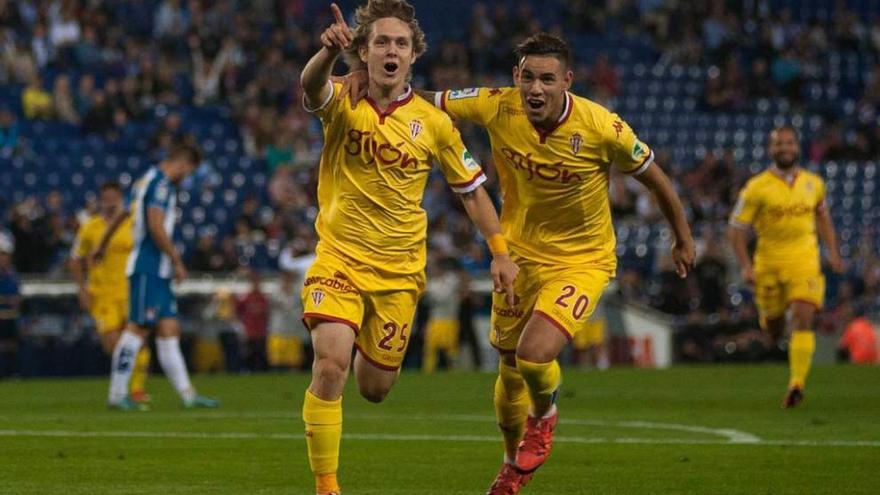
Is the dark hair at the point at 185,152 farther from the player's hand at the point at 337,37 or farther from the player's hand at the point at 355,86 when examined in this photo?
the player's hand at the point at 337,37

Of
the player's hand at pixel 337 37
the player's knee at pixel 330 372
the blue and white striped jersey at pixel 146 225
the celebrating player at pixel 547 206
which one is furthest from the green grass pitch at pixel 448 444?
the player's hand at pixel 337 37

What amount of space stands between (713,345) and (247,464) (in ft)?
59.3

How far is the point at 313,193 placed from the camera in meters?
30.0

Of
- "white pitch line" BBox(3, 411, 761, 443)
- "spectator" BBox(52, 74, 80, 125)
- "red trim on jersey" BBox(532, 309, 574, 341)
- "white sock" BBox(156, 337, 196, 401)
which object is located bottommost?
"white pitch line" BBox(3, 411, 761, 443)

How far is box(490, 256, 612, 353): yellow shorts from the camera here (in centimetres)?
959

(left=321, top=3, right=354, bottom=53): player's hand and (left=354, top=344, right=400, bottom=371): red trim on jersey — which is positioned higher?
(left=321, top=3, right=354, bottom=53): player's hand

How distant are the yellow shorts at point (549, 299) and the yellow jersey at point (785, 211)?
7280mm

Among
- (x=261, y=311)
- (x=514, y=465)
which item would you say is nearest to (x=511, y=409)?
(x=514, y=465)

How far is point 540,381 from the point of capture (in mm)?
9414

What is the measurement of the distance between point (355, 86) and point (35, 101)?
22.0 m

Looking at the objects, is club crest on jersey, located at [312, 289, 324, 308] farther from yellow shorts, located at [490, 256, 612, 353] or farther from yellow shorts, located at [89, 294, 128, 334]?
yellow shorts, located at [89, 294, 128, 334]

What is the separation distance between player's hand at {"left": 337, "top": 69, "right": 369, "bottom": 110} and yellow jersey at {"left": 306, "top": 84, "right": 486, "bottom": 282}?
3 cm

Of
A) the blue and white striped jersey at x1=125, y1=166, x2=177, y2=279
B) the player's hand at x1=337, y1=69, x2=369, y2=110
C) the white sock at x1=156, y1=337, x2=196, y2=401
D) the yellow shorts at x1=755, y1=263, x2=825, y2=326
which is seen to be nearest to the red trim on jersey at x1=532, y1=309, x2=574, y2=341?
the player's hand at x1=337, y1=69, x2=369, y2=110

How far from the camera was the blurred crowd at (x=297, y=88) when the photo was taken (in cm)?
2852
